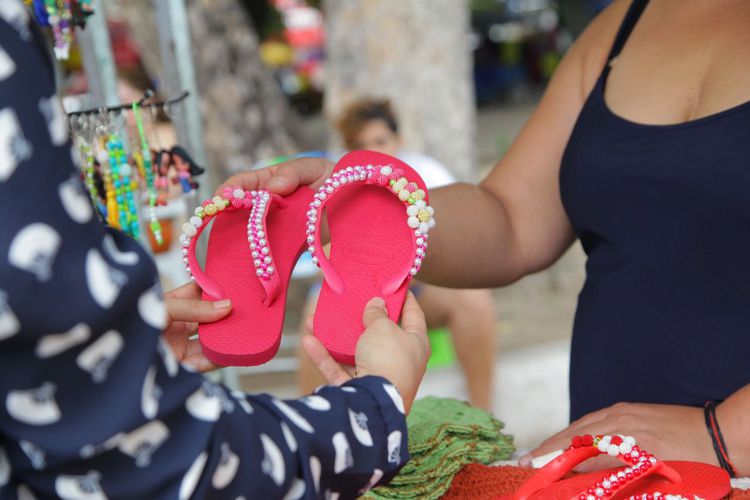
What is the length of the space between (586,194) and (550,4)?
547 inches

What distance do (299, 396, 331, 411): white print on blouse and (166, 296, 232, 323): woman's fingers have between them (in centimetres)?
40

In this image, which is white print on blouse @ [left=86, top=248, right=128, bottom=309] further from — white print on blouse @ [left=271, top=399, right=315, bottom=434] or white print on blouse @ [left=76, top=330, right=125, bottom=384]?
white print on blouse @ [left=271, top=399, right=315, bottom=434]

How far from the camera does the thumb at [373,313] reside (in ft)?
3.08

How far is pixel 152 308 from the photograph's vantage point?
2.07 feet

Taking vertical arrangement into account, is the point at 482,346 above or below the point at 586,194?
below

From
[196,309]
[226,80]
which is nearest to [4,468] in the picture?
[196,309]

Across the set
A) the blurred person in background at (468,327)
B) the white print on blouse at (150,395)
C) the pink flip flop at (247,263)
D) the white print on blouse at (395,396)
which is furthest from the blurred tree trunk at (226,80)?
the white print on blouse at (150,395)

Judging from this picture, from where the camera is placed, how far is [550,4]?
46.8ft

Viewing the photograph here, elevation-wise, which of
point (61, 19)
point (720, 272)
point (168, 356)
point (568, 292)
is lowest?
point (568, 292)

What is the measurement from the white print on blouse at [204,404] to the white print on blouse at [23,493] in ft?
0.43

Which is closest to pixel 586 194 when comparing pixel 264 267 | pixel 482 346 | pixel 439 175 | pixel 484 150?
pixel 264 267

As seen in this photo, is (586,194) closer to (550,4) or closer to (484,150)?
(484,150)

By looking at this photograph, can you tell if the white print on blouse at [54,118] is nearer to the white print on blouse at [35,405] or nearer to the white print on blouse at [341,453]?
the white print on blouse at [35,405]

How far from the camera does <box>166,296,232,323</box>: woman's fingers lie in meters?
1.10
